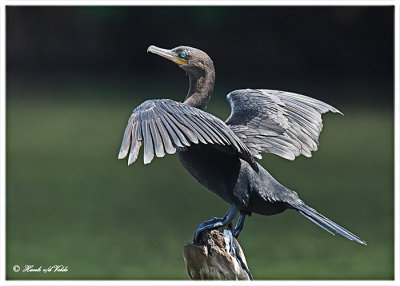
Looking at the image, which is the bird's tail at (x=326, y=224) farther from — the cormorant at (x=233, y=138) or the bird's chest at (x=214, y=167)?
the bird's chest at (x=214, y=167)

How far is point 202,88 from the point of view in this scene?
432 cm

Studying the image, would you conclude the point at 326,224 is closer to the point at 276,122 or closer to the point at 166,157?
the point at 276,122

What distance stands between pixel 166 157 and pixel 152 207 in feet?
6.58

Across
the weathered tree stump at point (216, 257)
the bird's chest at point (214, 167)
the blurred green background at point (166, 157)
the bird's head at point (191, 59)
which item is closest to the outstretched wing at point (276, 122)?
the bird's chest at point (214, 167)

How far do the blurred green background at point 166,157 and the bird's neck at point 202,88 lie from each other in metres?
2.44

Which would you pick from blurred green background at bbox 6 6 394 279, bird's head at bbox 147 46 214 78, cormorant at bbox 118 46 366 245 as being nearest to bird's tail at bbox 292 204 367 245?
cormorant at bbox 118 46 366 245

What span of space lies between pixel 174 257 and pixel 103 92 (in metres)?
8.00

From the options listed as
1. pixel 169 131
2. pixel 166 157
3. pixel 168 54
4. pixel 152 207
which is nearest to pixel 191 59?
pixel 168 54

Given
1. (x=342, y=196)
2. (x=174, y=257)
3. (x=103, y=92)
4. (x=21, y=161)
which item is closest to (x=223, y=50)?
(x=103, y=92)

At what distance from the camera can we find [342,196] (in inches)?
347

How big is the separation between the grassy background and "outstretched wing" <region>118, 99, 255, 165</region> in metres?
2.86

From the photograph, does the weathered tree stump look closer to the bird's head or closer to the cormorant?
the cormorant

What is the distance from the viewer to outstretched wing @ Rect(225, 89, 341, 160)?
163 inches

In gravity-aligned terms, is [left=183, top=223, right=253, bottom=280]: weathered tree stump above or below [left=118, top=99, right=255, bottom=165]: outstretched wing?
below
